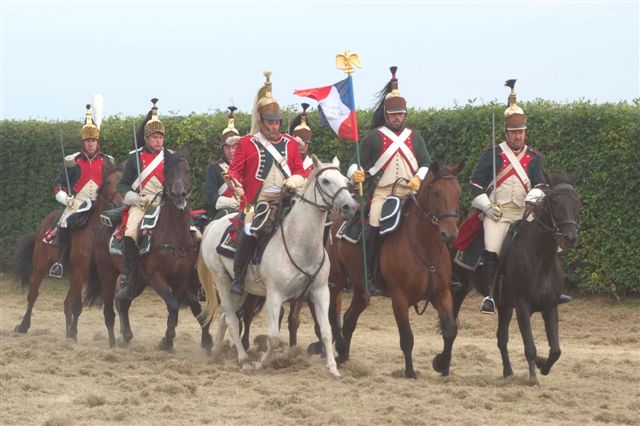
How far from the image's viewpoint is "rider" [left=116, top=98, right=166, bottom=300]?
15.4m

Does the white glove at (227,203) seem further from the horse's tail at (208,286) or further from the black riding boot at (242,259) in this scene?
the black riding boot at (242,259)

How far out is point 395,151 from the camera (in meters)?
13.4

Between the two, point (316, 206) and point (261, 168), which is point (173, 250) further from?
point (316, 206)

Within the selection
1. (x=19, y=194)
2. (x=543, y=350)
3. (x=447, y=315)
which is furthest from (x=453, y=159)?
(x=19, y=194)

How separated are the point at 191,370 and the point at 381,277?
7.32 feet

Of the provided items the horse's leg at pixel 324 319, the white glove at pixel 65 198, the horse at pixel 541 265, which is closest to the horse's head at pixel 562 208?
the horse at pixel 541 265

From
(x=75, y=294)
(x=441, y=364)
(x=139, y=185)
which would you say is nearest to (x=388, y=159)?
(x=441, y=364)

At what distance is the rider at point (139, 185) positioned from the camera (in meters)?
15.4

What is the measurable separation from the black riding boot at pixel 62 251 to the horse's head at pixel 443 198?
6807mm

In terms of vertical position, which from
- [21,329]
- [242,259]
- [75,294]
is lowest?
[21,329]

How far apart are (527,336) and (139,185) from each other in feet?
18.3

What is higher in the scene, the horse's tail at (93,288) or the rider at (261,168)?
the rider at (261,168)

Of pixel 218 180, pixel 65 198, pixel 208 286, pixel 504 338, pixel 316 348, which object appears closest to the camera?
pixel 504 338

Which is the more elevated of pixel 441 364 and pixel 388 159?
pixel 388 159
